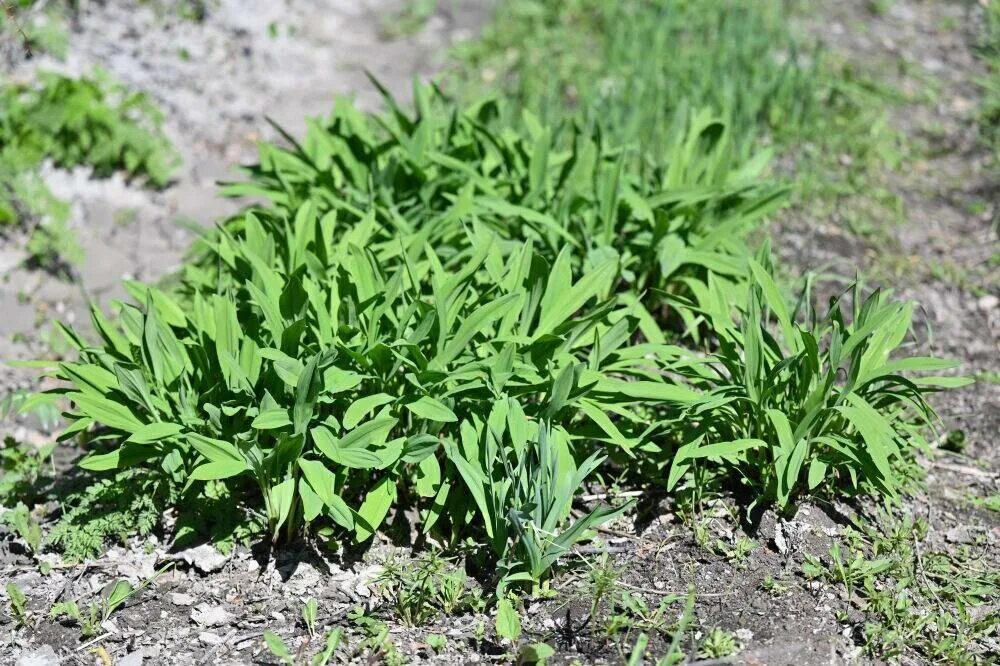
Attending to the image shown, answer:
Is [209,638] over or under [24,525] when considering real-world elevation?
under

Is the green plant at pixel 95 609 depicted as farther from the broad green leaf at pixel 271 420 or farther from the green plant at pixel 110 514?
the broad green leaf at pixel 271 420

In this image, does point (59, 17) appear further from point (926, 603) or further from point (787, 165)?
point (926, 603)

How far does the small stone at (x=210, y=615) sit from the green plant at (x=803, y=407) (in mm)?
1267

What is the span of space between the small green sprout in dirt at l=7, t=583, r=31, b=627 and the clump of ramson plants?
406 mm

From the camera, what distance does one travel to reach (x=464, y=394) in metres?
2.92

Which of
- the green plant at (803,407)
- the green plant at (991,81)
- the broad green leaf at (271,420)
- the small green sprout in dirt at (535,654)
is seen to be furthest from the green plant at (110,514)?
the green plant at (991,81)

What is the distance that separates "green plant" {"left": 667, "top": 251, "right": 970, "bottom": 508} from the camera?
2.84 metres

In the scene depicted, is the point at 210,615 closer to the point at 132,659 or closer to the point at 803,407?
the point at 132,659

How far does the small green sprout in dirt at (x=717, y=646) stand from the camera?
258 centimetres

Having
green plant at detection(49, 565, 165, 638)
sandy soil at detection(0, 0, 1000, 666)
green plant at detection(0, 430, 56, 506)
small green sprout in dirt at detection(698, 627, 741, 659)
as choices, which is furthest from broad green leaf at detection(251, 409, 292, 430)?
small green sprout in dirt at detection(698, 627, 741, 659)

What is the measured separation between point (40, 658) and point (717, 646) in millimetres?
1738

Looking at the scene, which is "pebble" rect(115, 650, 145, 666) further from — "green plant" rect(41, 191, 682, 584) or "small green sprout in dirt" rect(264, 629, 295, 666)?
"green plant" rect(41, 191, 682, 584)

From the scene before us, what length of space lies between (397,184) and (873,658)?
92.5 inches

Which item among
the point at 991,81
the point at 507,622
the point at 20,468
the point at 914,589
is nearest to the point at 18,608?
the point at 20,468
